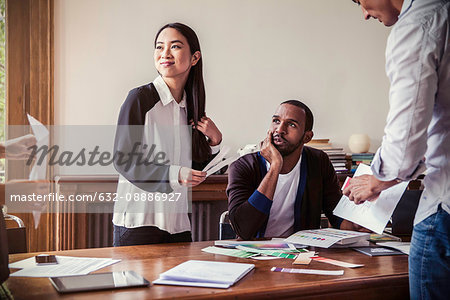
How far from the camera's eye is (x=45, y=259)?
152cm

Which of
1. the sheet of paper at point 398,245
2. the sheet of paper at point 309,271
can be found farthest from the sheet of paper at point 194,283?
the sheet of paper at point 398,245

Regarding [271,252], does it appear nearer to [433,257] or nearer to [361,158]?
[433,257]

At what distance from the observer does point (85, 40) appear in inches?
128

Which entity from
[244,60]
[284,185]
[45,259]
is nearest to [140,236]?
[45,259]

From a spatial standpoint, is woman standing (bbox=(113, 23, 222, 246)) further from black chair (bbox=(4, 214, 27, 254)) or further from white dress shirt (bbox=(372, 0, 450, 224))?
white dress shirt (bbox=(372, 0, 450, 224))

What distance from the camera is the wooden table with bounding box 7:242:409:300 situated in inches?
46.1

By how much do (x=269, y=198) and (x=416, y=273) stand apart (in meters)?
→ 0.99

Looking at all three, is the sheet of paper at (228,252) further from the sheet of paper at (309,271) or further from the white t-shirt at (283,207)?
the white t-shirt at (283,207)

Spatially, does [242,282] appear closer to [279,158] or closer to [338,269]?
[338,269]

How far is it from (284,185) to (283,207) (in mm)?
108

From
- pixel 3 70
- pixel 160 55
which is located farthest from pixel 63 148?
pixel 160 55

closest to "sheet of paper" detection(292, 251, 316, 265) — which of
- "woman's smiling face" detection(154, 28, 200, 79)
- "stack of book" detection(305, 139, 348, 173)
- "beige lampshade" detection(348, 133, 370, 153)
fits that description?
"woman's smiling face" detection(154, 28, 200, 79)

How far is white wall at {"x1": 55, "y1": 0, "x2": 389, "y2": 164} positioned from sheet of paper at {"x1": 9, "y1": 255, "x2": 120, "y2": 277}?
187cm

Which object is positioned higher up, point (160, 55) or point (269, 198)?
point (160, 55)
